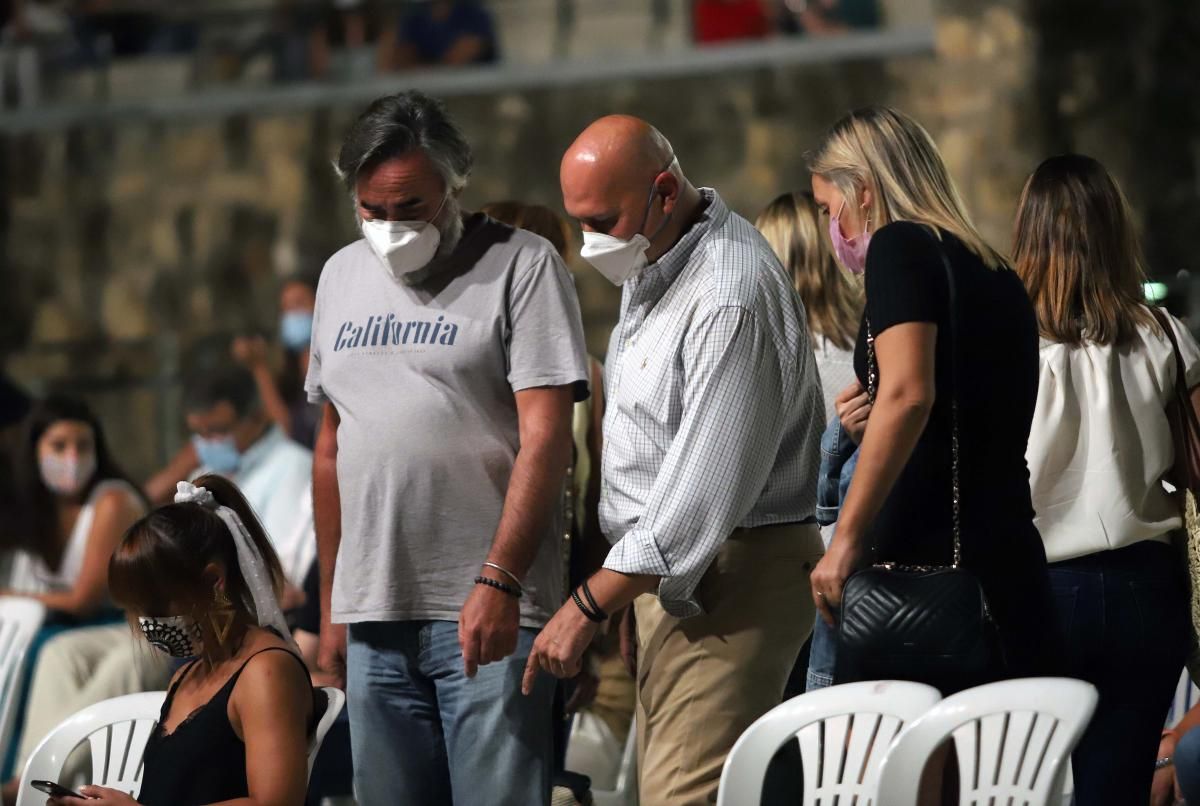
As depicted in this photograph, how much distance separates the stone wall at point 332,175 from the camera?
710 centimetres

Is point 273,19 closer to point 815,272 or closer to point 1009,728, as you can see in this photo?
point 815,272

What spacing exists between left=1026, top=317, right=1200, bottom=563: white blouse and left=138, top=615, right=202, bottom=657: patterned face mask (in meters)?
1.34

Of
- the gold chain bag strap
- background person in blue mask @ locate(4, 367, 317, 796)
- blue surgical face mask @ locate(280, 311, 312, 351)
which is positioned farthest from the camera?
blue surgical face mask @ locate(280, 311, 312, 351)

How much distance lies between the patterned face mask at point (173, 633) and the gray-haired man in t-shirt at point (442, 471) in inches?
8.9

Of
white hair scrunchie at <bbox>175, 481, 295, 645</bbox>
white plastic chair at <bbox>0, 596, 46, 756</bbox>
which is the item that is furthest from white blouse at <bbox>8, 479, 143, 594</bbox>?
white hair scrunchie at <bbox>175, 481, 295, 645</bbox>

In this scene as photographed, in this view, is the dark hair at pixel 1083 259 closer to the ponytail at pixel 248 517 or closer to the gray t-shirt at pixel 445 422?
the gray t-shirt at pixel 445 422

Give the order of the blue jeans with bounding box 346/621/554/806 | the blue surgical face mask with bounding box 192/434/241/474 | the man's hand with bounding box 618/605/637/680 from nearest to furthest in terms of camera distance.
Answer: the blue jeans with bounding box 346/621/554/806 → the man's hand with bounding box 618/605/637/680 → the blue surgical face mask with bounding box 192/434/241/474

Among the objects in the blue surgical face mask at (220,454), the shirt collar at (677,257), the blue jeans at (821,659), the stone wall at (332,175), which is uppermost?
the stone wall at (332,175)

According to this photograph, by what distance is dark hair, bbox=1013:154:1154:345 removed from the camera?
2.79 m

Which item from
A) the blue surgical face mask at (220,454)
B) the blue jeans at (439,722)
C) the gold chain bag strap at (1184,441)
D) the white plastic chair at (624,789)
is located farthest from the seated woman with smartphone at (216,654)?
the blue surgical face mask at (220,454)

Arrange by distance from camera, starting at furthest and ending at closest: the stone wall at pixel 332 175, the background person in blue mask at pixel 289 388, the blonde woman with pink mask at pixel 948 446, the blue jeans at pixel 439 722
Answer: the stone wall at pixel 332 175 < the background person in blue mask at pixel 289 388 < the blue jeans at pixel 439 722 < the blonde woman with pink mask at pixel 948 446

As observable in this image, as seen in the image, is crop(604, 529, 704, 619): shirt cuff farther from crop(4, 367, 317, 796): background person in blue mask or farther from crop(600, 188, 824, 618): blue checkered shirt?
crop(4, 367, 317, 796): background person in blue mask

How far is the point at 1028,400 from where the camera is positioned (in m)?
2.33

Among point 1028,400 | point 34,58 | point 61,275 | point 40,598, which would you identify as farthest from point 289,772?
point 34,58
